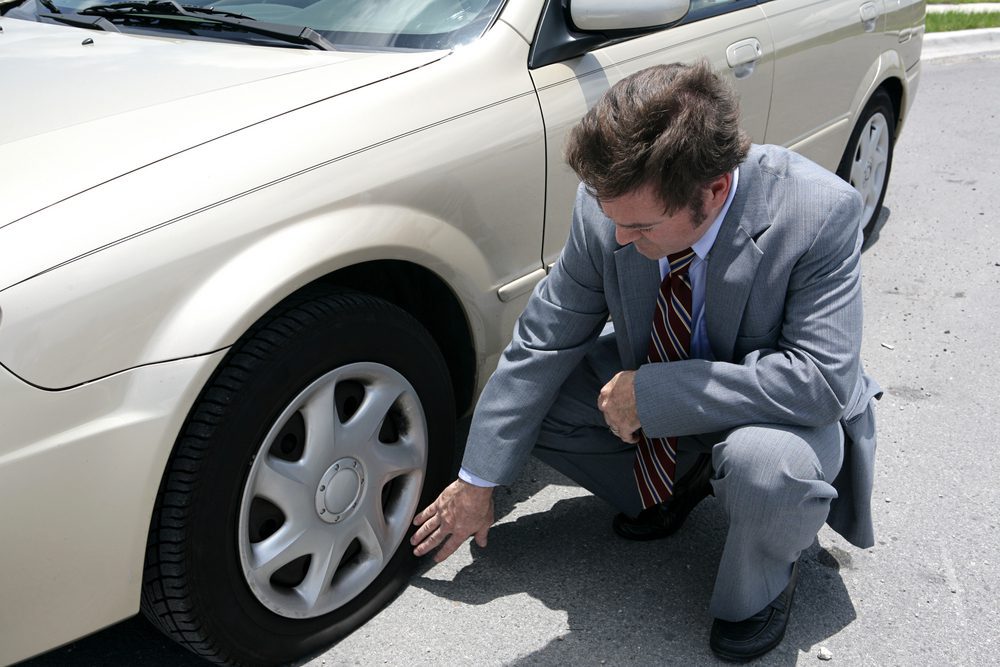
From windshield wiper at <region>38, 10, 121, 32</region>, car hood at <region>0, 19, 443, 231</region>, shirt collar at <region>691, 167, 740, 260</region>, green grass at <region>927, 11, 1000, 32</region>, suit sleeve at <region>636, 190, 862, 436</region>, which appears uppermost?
windshield wiper at <region>38, 10, 121, 32</region>

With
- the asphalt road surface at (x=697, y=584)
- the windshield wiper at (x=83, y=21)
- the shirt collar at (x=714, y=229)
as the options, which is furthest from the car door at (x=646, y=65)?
the windshield wiper at (x=83, y=21)

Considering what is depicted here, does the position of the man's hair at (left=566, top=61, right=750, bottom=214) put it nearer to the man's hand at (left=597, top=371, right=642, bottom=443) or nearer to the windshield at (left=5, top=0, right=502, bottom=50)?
the man's hand at (left=597, top=371, right=642, bottom=443)

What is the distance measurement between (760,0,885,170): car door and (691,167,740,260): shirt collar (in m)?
1.21

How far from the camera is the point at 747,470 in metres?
1.96

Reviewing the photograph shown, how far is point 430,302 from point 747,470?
81 cm

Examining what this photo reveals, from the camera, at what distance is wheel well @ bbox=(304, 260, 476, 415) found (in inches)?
86.5

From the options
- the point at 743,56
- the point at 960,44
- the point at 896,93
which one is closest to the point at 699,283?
the point at 743,56

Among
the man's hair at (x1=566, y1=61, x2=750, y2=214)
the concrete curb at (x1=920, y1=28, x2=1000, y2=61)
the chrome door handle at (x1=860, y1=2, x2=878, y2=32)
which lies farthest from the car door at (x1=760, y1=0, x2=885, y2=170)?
the concrete curb at (x1=920, y1=28, x2=1000, y2=61)

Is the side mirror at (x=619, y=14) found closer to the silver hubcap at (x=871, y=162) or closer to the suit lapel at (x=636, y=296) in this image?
the suit lapel at (x=636, y=296)

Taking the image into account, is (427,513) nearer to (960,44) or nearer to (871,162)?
(871,162)

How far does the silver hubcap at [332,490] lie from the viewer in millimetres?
1986

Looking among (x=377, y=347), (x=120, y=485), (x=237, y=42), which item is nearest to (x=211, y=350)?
(x=120, y=485)

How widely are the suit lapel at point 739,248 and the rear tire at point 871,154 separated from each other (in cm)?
195

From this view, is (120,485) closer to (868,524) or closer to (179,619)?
(179,619)
